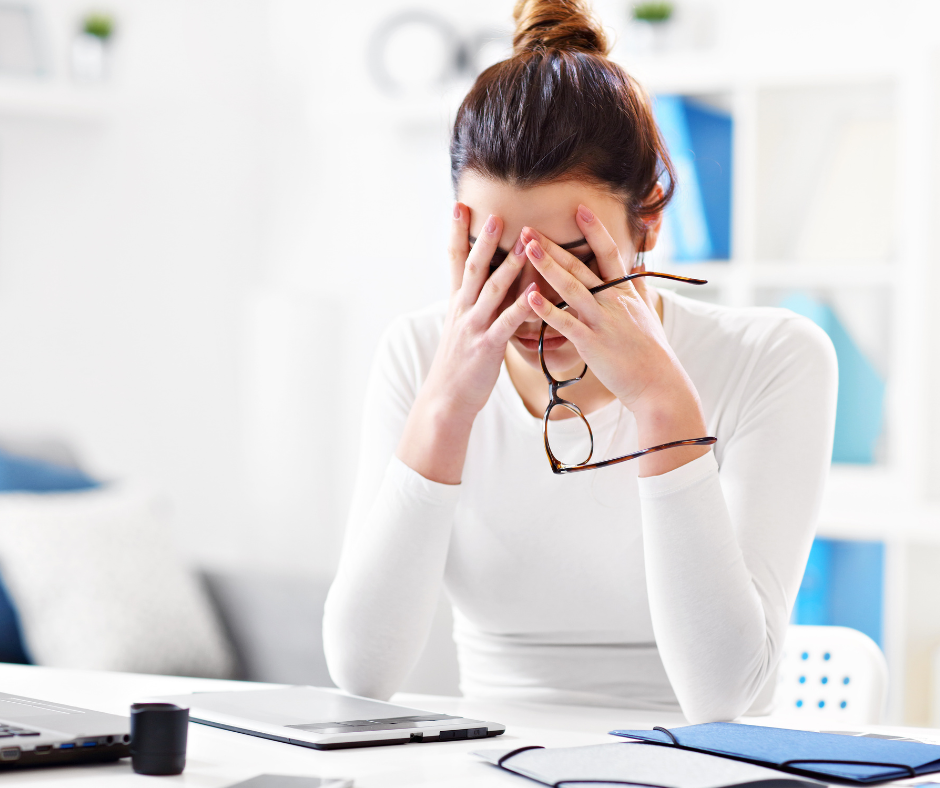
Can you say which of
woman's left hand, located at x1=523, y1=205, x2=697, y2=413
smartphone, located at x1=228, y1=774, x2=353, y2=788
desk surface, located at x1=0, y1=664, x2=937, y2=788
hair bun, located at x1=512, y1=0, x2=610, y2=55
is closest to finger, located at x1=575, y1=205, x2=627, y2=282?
woman's left hand, located at x1=523, y1=205, x2=697, y2=413

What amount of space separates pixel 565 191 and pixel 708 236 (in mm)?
1435

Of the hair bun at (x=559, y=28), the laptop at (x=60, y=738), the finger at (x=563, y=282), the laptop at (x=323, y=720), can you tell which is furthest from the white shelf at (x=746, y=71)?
the laptop at (x=60, y=738)

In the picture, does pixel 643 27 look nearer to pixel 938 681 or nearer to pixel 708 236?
pixel 708 236

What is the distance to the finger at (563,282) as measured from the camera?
96 cm

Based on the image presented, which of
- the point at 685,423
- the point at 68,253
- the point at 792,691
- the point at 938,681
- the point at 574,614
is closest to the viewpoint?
the point at 685,423

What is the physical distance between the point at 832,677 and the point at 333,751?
0.74 m

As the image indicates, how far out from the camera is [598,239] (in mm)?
988

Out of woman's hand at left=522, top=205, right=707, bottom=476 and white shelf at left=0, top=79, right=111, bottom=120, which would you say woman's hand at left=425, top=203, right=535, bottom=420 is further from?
white shelf at left=0, top=79, right=111, bottom=120

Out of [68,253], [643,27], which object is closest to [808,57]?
[643,27]

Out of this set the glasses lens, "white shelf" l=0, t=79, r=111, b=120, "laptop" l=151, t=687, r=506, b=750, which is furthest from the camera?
"white shelf" l=0, t=79, r=111, b=120

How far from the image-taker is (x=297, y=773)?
0.70 metres

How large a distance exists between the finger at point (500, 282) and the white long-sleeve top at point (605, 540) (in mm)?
181

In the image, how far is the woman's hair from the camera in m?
1.00

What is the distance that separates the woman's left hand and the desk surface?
304 mm
